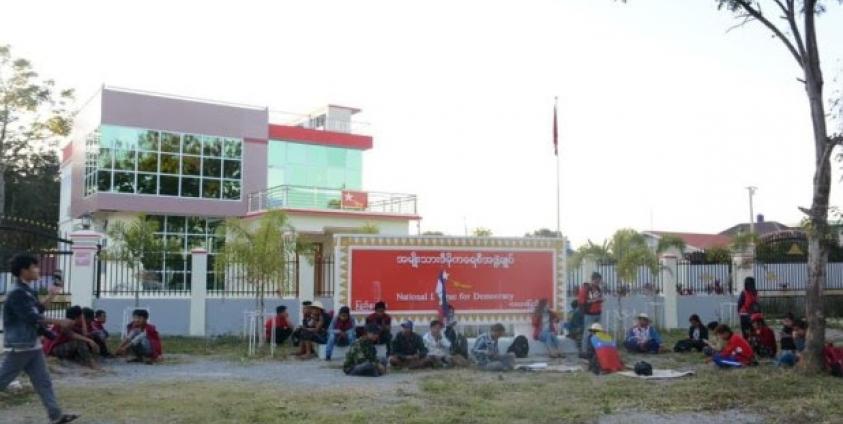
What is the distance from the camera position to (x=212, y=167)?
2959 centimetres

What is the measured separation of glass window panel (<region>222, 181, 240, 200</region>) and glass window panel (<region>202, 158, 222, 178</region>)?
1.54ft

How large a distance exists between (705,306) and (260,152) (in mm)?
16980

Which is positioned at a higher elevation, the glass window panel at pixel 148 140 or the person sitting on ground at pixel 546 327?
the glass window panel at pixel 148 140

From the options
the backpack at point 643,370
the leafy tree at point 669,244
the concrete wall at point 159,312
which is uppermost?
the leafy tree at point 669,244

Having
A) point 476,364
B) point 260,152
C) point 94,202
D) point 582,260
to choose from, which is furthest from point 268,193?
point 476,364

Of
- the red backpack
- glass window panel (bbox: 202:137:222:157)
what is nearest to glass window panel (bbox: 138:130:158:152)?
glass window panel (bbox: 202:137:222:157)

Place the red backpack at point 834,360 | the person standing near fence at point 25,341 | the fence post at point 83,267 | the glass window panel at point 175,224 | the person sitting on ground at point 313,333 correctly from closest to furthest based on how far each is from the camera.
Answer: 1. the person standing near fence at point 25,341
2. the red backpack at point 834,360
3. the person sitting on ground at point 313,333
4. the fence post at point 83,267
5. the glass window panel at point 175,224

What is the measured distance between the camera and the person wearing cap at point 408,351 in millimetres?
13227

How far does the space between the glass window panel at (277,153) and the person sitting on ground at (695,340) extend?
19.1 m

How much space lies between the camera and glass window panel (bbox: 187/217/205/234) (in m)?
29.3

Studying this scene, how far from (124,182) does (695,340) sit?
66.2 ft

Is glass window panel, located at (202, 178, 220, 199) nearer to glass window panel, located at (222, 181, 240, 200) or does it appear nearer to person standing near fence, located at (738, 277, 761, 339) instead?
glass window panel, located at (222, 181, 240, 200)

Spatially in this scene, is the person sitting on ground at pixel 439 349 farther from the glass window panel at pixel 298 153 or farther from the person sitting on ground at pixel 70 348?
the glass window panel at pixel 298 153

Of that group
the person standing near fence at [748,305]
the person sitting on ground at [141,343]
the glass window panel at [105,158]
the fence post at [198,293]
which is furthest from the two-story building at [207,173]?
the person standing near fence at [748,305]
